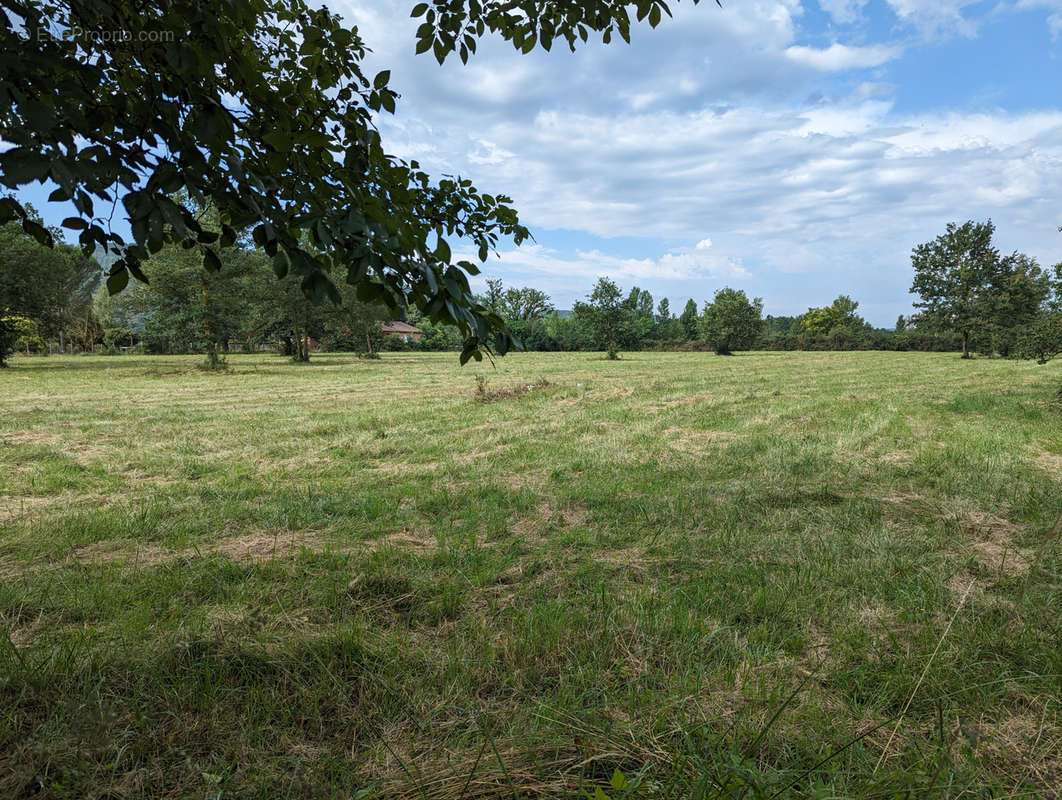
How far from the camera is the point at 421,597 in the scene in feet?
11.1

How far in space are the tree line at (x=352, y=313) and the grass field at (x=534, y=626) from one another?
1795 mm

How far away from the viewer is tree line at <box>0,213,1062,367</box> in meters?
27.5

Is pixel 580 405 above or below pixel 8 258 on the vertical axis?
below

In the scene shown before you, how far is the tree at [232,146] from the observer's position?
1.72 metres

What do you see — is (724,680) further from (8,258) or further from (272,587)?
(8,258)

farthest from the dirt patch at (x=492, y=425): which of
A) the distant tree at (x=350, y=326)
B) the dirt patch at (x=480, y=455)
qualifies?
the distant tree at (x=350, y=326)

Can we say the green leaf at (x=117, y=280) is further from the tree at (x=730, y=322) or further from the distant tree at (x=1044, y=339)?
the tree at (x=730, y=322)

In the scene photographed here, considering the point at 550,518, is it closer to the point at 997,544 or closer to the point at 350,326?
the point at 997,544

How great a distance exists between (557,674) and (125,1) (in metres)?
4.09

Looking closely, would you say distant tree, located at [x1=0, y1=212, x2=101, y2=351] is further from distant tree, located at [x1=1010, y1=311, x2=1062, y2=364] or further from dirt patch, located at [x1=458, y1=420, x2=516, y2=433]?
distant tree, located at [x1=1010, y1=311, x2=1062, y2=364]

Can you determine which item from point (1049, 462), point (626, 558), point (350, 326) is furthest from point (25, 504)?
point (350, 326)

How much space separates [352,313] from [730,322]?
39738 mm

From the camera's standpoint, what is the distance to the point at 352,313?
3547 centimetres

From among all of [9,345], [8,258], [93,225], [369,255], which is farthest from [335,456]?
[9,345]
